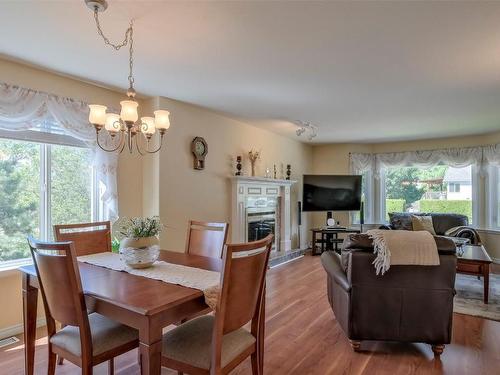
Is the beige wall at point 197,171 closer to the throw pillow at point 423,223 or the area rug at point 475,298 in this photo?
the throw pillow at point 423,223

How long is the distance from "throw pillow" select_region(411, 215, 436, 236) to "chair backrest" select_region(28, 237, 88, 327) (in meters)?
5.60

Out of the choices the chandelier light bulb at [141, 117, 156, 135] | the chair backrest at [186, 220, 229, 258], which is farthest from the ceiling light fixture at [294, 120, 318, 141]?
the chandelier light bulb at [141, 117, 156, 135]

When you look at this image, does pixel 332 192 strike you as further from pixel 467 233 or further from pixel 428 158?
pixel 467 233

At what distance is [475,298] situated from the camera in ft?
12.5

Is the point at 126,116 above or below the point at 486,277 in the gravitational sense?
above

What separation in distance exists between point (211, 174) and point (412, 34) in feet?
9.62

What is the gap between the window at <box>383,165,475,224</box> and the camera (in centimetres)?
618

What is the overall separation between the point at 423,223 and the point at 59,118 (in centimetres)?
578

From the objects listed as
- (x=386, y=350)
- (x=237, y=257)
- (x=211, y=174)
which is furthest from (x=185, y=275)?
(x=211, y=174)

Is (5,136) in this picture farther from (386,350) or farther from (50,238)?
(386,350)

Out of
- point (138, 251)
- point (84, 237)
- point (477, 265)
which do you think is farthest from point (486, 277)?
point (84, 237)

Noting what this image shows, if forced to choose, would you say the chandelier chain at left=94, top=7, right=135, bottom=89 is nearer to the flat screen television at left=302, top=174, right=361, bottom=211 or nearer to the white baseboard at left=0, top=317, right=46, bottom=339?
the white baseboard at left=0, top=317, right=46, bottom=339

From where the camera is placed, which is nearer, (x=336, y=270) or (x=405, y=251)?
(x=405, y=251)

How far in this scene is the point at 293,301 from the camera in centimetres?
370
